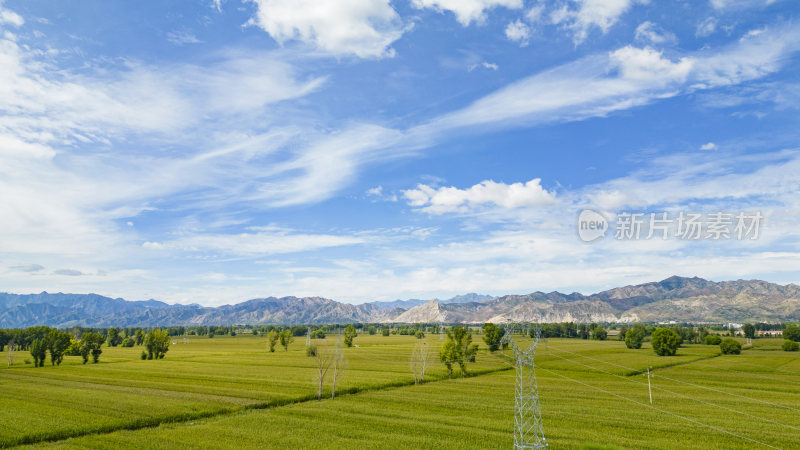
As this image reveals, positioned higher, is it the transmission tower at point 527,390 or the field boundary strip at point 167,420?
the transmission tower at point 527,390

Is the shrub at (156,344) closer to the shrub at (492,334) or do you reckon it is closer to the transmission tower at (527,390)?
the shrub at (492,334)

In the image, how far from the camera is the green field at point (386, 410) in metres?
47.1

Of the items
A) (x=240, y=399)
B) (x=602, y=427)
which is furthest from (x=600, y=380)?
(x=240, y=399)

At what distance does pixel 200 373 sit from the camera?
104438 mm

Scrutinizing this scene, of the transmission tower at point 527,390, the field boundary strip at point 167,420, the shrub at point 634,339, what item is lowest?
the shrub at point 634,339

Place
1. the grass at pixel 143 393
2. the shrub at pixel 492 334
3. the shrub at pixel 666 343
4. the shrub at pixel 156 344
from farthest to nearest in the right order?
the shrub at pixel 492 334, the shrub at pixel 156 344, the shrub at pixel 666 343, the grass at pixel 143 393

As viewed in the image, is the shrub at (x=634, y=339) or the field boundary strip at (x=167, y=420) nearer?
the field boundary strip at (x=167, y=420)

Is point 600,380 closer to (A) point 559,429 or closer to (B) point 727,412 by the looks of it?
(B) point 727,412

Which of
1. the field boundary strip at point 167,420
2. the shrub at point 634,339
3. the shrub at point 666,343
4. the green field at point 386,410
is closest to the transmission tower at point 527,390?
the green field at point 386,410


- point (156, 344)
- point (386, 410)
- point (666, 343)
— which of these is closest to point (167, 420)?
point (386, 410)

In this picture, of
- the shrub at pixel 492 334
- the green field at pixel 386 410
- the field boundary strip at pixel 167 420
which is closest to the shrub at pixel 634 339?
→ the shrub at pixel 492 334

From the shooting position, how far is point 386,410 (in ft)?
204

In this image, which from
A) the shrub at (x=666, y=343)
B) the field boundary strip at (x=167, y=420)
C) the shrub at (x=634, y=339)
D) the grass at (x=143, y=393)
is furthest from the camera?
the shrub at (x=634, y=339)

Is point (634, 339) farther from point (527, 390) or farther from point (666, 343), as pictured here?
point (527, 390)
